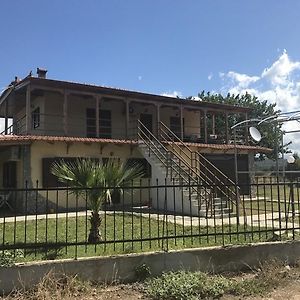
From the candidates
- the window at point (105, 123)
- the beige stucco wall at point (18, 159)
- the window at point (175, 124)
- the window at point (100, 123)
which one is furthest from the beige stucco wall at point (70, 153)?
Answer: the window at point (175, 124)

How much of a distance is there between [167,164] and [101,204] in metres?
9.74

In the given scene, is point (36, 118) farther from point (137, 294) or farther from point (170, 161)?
point (137, 294)

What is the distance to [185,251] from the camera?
21.7 ft

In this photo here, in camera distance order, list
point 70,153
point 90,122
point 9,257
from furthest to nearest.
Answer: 1. point 90,122
2. point 70,153
3. point 9,257

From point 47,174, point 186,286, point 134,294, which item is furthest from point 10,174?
point 186,286

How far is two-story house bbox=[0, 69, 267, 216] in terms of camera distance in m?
16.9

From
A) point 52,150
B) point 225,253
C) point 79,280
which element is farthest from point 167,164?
point 79,280

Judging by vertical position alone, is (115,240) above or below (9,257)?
above

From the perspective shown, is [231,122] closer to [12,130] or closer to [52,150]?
[12,130]

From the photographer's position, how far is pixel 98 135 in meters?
19.4

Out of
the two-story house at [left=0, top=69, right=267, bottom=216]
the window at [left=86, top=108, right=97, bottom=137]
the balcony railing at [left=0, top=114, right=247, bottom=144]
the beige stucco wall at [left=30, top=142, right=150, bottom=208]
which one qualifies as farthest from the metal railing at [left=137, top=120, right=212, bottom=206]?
the window at [left=86, top=108, right=97, bottom=137]

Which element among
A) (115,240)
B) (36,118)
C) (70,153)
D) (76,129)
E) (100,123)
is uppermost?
(36,118)

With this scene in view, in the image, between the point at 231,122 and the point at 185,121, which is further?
the point at 231,122

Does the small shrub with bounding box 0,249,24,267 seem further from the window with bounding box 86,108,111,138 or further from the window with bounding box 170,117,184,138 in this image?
the window with bounding box 170,117,184,138
